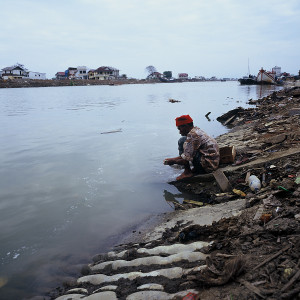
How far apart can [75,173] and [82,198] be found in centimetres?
174

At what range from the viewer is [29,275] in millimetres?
3873

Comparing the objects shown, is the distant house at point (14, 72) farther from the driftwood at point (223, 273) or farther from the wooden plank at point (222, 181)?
the driftwood at point (223, 273)

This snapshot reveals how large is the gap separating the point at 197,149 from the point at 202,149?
15 centimetres

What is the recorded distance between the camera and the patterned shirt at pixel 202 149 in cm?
592

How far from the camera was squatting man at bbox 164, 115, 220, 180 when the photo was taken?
5.90 meters

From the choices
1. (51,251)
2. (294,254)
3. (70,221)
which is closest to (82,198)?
(70,221)

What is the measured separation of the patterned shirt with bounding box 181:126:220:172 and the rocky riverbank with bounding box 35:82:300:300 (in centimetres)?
72

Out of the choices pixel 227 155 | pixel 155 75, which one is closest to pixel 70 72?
pixel 155 75

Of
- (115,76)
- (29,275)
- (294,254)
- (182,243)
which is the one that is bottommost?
(29,275)

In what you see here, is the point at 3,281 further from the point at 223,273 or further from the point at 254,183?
the point at 254,183

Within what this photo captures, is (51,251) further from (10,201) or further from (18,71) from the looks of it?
(18,71)

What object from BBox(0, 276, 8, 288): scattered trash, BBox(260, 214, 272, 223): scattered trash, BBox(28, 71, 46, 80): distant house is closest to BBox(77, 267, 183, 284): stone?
BBox(0, 276, 8, 288): scattered trash

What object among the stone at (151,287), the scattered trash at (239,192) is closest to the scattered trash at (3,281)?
the stone at (151,287)

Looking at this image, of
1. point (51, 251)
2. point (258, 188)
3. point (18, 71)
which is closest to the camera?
point (51, 251)
